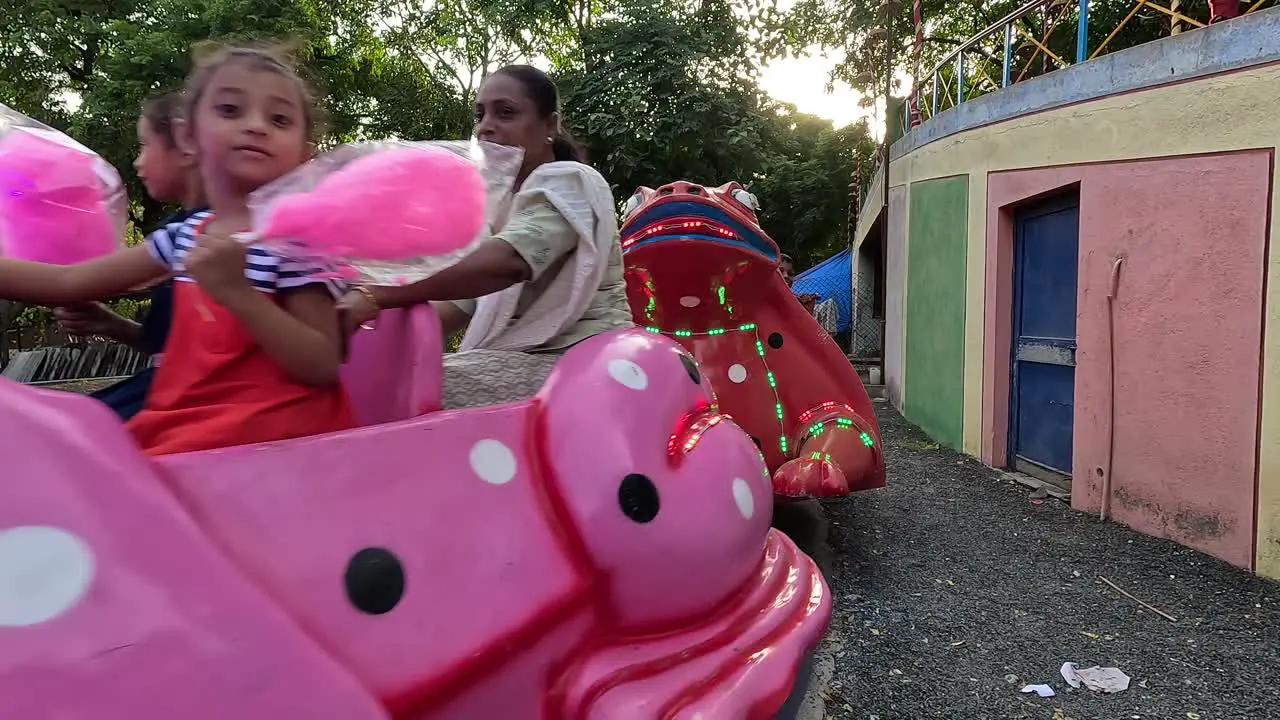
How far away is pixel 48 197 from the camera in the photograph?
1404 millimetres

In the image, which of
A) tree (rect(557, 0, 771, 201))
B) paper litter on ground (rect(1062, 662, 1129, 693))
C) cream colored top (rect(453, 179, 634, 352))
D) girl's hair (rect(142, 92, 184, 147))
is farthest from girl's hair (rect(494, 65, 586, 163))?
tree (rect(557, 0, 771, 201))

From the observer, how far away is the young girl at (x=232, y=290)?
1.14 meters

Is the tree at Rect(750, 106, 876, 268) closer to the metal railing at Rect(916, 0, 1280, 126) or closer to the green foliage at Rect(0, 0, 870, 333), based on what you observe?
the green foliage at Rect(0, 0, 870, 333)

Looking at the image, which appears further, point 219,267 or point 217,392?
point 217,392

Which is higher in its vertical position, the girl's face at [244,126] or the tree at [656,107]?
the tree at [656,107]

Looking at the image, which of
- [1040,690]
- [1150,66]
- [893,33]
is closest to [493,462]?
[1040,690]

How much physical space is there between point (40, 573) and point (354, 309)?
0.51m

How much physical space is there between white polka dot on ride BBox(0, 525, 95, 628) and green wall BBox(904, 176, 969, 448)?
20.4 feet

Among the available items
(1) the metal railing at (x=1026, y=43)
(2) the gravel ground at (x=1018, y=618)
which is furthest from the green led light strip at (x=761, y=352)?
(1) the metal railing at (x=1026, y=43)

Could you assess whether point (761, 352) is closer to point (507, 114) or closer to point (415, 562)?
point (507, 114)

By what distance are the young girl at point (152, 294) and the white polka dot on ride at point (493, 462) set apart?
56cm

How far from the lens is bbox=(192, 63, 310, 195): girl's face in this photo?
1.23 metres

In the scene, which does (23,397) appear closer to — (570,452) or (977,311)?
(570,452)

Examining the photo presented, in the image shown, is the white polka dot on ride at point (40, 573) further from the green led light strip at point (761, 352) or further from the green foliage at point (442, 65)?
the green foliage at point (442, 65)
